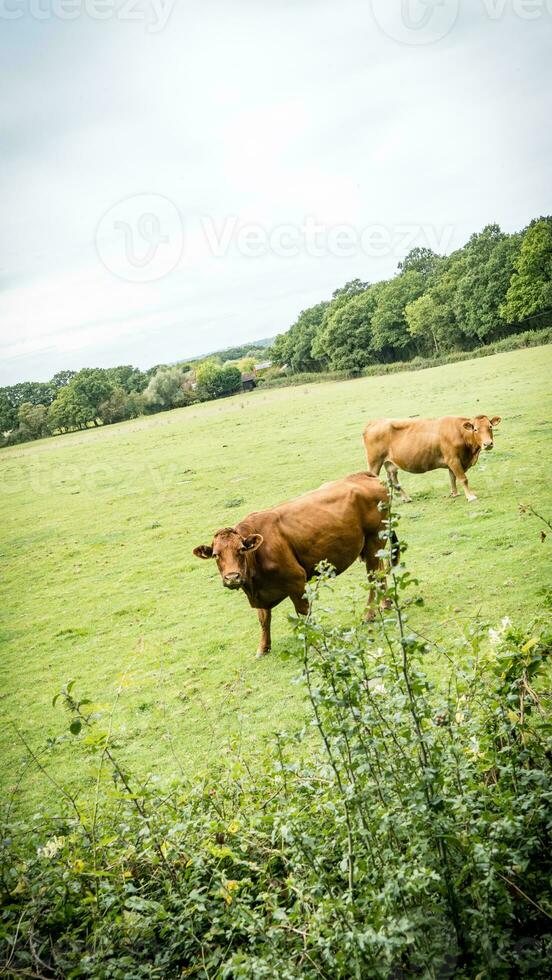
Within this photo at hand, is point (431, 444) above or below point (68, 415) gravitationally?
below

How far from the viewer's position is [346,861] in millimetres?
2561

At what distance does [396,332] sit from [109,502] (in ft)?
212

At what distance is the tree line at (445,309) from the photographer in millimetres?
55062

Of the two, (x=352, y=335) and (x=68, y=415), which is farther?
(x=352, y=335)

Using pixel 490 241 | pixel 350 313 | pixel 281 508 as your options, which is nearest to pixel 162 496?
pixel 281 508

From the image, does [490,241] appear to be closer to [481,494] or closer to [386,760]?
[481,494]

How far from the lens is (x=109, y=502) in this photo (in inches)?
799

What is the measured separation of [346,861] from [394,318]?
79.4m

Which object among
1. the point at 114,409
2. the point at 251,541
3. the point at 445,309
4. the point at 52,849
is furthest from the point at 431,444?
the point at 114,409

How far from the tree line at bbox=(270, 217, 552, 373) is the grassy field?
35486 mm

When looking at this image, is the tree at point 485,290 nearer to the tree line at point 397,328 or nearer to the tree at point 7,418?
the tree line at point 397,328

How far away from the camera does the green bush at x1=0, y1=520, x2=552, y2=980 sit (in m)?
2.31

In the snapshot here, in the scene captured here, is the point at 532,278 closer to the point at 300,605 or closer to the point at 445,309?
the point at 445,309

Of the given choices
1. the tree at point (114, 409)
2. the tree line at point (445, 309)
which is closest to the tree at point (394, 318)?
the tree line at point (445, 309)
